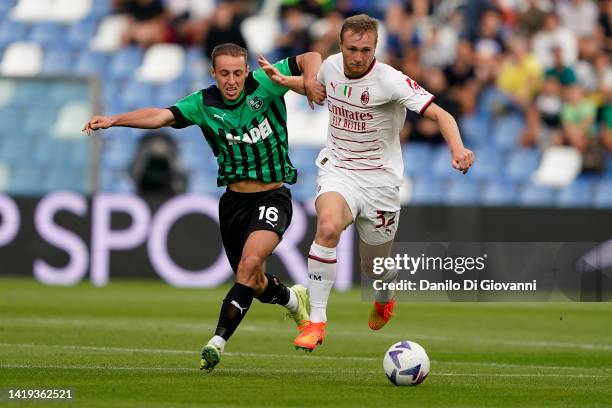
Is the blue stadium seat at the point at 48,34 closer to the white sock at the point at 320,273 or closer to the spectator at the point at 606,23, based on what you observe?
the spectator at the point at 606,23

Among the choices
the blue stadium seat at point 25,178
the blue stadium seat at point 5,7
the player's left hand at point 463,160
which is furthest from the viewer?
the blue stadium seat at point 5,7

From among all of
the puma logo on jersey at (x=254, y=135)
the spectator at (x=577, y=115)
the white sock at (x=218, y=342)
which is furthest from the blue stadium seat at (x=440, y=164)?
the white sock at (x=218, y=342)

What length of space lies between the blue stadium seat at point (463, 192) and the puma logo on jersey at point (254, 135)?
1140cm

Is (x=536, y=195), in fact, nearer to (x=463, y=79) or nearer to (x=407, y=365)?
(x=463, y=79)

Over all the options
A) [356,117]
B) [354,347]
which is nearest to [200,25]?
[354,347]

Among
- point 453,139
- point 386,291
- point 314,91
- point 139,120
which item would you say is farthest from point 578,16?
point 139,120

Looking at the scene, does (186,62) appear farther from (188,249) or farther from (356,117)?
(356,117)

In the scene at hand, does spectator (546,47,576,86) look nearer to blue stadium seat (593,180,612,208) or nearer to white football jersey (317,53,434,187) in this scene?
blue stadium seat (593,180,612,208)

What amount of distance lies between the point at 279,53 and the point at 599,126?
5.20m

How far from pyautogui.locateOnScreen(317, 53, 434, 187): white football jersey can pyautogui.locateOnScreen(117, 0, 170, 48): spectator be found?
12384mm

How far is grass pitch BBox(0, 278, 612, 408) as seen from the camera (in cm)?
797

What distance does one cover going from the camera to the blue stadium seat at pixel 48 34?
884 inches

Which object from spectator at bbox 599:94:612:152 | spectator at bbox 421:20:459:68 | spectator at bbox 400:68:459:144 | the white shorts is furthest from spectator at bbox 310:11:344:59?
the white shorts

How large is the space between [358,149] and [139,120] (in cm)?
163
